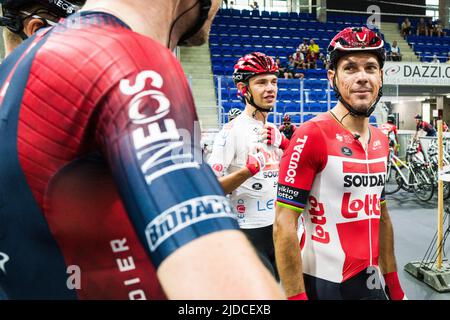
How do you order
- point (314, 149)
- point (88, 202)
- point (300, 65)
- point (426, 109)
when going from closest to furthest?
point (88, 202), point (314, 149), point (300, 65), point (426, 109)

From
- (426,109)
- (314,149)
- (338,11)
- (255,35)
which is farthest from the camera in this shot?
(426,109)

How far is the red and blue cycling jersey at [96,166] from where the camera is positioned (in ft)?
1.66

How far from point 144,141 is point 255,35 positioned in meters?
19.2

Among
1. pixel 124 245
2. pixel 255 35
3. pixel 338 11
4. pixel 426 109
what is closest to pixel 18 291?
pixel 124 245

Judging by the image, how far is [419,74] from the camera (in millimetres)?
14984

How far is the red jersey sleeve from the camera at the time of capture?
2.01 meters

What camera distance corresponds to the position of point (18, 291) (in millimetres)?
699

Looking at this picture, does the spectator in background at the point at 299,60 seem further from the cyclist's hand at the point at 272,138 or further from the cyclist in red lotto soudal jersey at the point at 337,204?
the cyclist in red lotto soudal jersey at the point at 337,204

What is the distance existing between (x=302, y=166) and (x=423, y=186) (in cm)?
771

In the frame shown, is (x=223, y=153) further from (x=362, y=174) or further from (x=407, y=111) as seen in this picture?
(x=407, y=111)

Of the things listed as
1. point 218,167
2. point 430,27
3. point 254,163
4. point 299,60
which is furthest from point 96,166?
point 430,27

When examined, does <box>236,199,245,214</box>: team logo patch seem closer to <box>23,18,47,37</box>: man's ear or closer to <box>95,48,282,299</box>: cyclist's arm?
<box>23,18,47,37</box>: man's ear

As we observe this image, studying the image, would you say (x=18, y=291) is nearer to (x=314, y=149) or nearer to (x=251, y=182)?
(x=314, y=149)

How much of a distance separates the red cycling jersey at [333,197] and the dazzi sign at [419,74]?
13655mm
